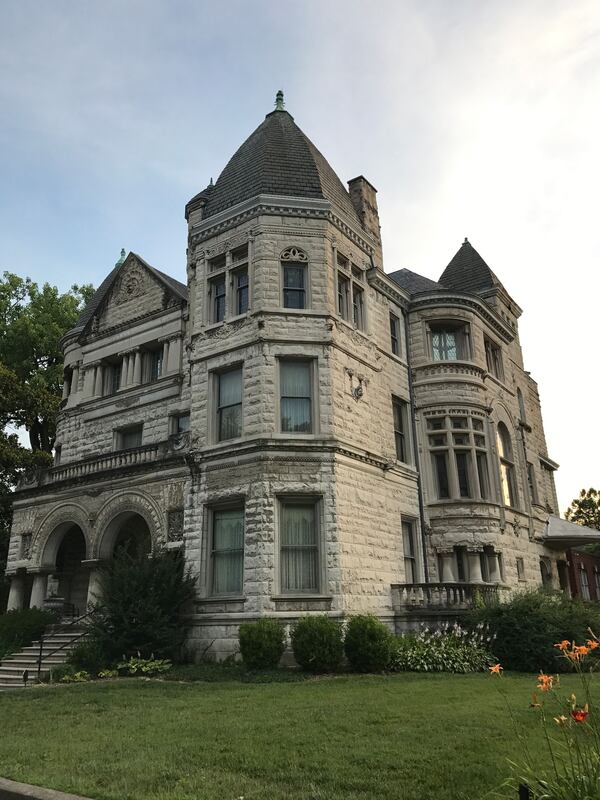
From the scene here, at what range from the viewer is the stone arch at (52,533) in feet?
69.5

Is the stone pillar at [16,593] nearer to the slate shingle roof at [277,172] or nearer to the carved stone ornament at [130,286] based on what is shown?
the carved stone ornament at [130,286]

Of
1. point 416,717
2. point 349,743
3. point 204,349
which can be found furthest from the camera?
point 204,349

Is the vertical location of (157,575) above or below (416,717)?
above

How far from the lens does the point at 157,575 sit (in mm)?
16188

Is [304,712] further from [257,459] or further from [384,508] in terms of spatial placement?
[384,508]

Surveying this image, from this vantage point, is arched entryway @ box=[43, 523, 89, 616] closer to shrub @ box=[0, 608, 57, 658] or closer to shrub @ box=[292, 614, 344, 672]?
shrub @ box=[0, 608, 57, 658]

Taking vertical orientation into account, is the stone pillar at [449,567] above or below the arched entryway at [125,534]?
below

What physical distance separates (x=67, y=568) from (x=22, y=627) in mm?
4373

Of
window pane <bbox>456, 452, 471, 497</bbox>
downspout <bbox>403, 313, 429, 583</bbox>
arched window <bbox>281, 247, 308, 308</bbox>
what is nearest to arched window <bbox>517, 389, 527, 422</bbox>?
window pane <bbox>456, 452, 471, 497</bbox>

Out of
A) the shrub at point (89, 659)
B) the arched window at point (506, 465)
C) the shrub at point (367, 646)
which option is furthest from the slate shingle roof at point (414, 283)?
the shrub at point (89, 659)

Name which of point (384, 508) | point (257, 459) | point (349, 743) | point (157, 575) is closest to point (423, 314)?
point (384, 508)

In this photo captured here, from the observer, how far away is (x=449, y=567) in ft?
68.0

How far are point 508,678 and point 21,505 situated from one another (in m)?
17.1

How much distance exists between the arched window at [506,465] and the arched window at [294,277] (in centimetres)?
994
